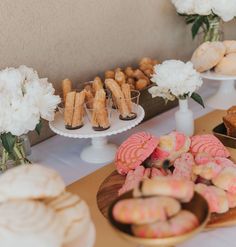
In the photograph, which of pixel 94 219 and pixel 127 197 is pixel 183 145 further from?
pixel 127 197

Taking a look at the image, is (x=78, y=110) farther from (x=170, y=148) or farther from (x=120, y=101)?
(x=170, y=148)

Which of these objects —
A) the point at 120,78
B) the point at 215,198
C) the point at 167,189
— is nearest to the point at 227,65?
the point at 120,78

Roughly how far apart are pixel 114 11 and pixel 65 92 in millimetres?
310

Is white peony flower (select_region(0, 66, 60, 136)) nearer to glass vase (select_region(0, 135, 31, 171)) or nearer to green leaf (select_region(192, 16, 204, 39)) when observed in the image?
glass vase (select_region(0, 135, 31, 171))

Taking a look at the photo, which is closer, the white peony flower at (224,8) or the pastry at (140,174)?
the pastry at (140,174)

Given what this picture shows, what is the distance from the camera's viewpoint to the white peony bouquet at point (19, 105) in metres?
0.77

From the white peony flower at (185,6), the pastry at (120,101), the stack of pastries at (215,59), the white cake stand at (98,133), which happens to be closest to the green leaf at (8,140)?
the white cake stand at (98,133)

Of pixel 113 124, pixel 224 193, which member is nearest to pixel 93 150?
pixel 113 124

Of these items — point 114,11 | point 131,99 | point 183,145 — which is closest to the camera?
point 183,145

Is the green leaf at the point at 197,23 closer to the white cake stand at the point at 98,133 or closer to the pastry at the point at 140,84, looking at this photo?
the pastry at the point at 140,84

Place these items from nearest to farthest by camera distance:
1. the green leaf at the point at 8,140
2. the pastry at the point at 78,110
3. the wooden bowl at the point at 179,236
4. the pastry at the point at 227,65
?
the wooden bowl at the point at 179,236
the green leaf at the point at 8,140
the pastry at the point at 78,110
the pastry at the point at 227,65

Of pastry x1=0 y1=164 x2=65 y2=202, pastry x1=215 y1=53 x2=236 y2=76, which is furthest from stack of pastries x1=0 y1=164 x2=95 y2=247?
pastry x1=215 y1=53 x2=236 y2=76

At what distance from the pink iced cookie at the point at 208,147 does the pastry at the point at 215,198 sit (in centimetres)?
15

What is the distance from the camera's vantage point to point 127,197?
1.72 ft
